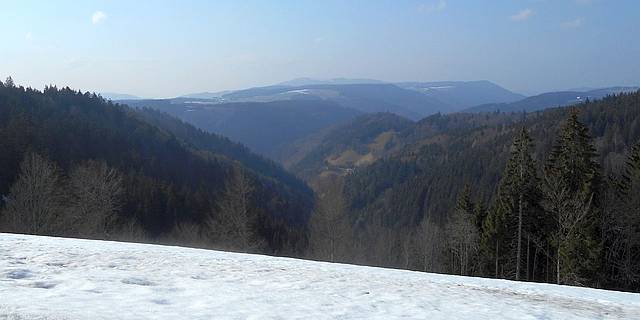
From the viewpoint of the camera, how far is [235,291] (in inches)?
408

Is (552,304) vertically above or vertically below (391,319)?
below

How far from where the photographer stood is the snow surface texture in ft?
27.8

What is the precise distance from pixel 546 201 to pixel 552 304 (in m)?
23.4

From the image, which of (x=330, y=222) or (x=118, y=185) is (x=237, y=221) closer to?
(x=330, y=222)

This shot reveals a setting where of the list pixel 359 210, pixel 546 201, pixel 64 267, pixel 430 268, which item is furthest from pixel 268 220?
pixel 359 210

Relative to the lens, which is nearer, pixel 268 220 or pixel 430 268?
pixel 430 268

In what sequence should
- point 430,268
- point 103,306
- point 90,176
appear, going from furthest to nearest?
point 430,268, point 90,176, point 103,306

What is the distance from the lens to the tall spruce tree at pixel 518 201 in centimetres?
3412

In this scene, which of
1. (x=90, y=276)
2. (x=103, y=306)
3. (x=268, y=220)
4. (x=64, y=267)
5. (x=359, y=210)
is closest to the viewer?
(x=103, y=306)

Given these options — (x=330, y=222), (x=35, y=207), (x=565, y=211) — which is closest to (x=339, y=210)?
(x=330, y=222)

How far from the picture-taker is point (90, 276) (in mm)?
10781

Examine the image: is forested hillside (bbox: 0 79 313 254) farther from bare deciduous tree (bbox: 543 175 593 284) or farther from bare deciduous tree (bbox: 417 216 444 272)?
bare deciduous tree (bbox: 543 175 593 284)

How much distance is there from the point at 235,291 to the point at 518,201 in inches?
1199

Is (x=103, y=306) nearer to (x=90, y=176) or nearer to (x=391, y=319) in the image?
(x=391, y=319)
